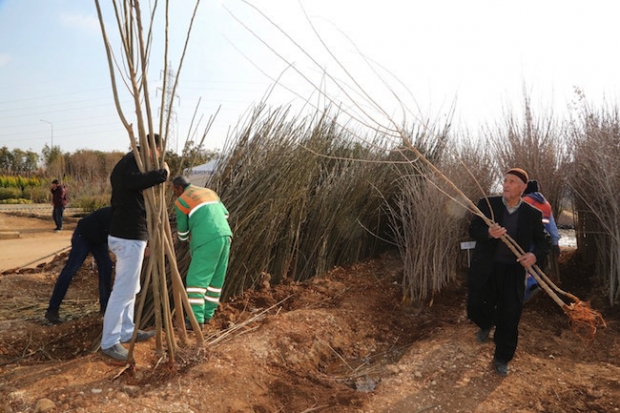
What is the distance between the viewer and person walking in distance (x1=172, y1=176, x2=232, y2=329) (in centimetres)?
342

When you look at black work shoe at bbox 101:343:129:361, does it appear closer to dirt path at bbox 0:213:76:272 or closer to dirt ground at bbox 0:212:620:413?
dirt ground at bbox 0:212:620:413

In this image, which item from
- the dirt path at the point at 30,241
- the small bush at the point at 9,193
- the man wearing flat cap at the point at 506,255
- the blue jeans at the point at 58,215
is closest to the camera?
the man wearing flat cap at the point at 506,255

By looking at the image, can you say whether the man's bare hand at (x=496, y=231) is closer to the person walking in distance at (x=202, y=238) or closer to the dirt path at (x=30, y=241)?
the person walking in distance at (x=202, y=238)

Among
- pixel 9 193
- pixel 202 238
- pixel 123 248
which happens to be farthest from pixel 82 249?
pixel 9 193

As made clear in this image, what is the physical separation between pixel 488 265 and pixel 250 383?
175 cm

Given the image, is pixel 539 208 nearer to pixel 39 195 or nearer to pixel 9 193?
pixel 39 195

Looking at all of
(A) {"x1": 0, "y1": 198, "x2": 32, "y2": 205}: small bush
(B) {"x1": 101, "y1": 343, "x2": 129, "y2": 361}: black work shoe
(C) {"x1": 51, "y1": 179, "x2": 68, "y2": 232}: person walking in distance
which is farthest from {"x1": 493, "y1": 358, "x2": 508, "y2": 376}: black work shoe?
(A) {"x1": 0, "y1": 198, "x2": 32, "y2": 205}: small bush

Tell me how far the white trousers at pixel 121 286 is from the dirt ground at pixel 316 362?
6.5 inches

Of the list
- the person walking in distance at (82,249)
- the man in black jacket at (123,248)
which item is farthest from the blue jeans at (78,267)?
the man in black jacket at (123,248)

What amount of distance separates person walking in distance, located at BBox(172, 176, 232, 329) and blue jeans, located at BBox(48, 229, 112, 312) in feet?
2.83

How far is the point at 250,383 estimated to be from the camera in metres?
2.74

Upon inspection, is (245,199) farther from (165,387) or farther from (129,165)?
(165,387)

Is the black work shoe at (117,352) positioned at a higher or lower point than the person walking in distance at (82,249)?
lower

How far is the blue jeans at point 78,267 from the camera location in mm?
3762
